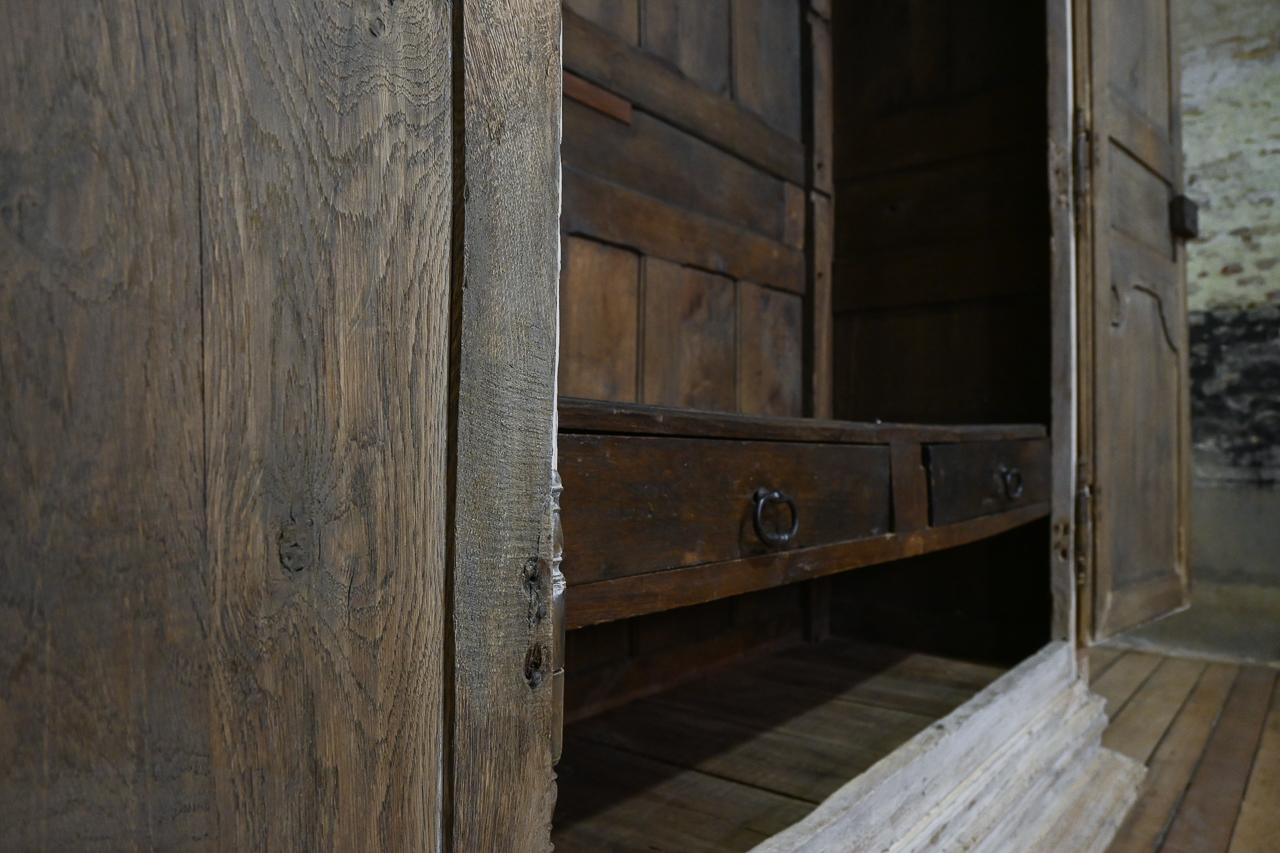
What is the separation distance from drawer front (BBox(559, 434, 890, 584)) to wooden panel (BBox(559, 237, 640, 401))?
1.79ft

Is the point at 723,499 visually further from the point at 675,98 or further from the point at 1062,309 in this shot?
the point at 1062,309

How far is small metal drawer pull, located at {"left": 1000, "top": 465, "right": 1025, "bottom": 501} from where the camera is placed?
65.1 inches

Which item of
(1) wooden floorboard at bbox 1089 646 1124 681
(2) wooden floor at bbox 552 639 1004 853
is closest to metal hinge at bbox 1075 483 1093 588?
(2) wooden floor at bbox 552 639 1004 853

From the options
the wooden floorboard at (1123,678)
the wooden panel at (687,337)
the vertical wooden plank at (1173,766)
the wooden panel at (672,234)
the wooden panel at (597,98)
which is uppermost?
the wooden panel at (597,98)

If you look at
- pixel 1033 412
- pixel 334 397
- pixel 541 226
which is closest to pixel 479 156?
pixel 541 226

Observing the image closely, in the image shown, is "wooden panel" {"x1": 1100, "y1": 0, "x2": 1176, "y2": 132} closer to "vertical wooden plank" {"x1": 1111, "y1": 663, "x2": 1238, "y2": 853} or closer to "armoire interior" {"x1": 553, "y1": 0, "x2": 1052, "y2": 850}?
"armoire interior" {"x1": 553, "y1": 0, "x2": 1052, "y2": 850}

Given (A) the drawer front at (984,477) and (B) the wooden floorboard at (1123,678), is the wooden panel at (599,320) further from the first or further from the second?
(B) the wooden floorboard at (1123,678)

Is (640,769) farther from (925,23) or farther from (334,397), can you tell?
(925,23)

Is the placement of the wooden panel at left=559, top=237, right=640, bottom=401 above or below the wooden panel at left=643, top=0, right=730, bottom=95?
below

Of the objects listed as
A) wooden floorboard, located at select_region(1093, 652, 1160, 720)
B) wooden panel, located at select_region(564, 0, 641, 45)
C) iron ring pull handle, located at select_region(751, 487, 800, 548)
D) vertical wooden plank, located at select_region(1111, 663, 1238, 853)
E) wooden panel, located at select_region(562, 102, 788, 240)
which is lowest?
vertical wooden plank, located at select_region(1111, 663, 1238, 853)

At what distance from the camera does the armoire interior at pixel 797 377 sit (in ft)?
3.74

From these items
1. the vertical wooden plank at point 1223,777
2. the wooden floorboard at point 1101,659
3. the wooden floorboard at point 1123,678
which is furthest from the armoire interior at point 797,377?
the wooden floorboard at point 1101,659

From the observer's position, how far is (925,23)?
211cm

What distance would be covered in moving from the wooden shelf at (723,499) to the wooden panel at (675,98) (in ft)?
2.67
